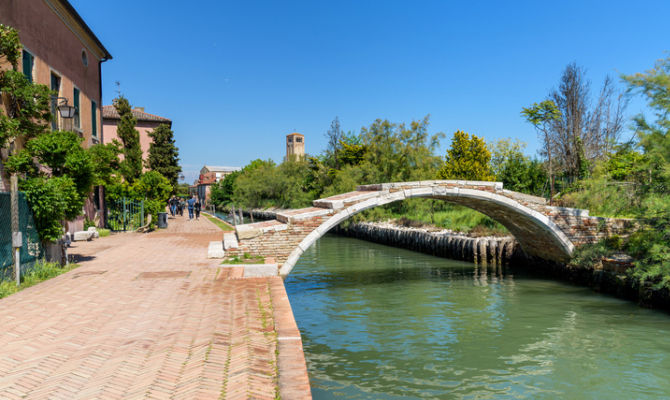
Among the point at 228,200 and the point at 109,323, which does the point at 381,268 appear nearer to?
the point at 109,323

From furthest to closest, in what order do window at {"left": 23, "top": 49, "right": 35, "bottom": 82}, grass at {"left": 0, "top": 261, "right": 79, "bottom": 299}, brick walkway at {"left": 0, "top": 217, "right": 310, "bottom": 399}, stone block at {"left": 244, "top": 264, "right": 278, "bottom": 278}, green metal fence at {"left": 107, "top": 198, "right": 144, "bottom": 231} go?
1. green metal fence at {"left": 107, "top": 198, "right": 144, "bottom": 231}
2. window at {"left": 23, "top": 49, "right": 35, "bottom": 82}
3. stone block at {"left": 244, "top": 264, "right": 278, "bottom": 278}
4. grass at {"left": 0, "top": 261, "right": 79, "bottom": 299}
5. brick walkway at {"left": 0, "top": 217, "right": 310, "bottom": 399}

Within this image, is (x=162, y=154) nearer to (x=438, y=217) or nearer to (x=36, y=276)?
(x=438, y=217)

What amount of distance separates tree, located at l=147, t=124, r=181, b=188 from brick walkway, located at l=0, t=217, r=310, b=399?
28.8 m

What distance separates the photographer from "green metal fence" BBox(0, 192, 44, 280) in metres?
7.98

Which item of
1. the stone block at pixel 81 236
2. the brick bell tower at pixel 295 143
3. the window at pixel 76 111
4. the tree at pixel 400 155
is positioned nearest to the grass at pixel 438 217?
the tree at pixel 400 155

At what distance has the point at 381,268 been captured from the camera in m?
18.0

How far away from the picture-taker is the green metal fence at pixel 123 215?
65.8ft

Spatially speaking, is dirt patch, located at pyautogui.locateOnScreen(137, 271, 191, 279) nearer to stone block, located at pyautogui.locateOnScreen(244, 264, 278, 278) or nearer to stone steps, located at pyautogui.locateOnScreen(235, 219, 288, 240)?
stone block, located at pyautogui.locateOnScreen(244, 264, 278, 278)

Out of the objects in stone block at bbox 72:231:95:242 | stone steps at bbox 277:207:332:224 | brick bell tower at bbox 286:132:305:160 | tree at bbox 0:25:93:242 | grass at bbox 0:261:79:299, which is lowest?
grass at bbox 0:261:79:299

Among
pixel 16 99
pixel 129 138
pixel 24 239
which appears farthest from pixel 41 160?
Result: pixel 129 138

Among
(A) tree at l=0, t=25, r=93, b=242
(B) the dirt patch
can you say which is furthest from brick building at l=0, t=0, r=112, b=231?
(B) the dirt patch

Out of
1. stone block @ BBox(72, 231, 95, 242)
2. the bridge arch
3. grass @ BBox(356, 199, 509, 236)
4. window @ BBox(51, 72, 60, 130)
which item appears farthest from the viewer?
grass @ BBox(356, 199, 509, 236)

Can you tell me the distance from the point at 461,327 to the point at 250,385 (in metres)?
6.92

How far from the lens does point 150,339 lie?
5148 mm
